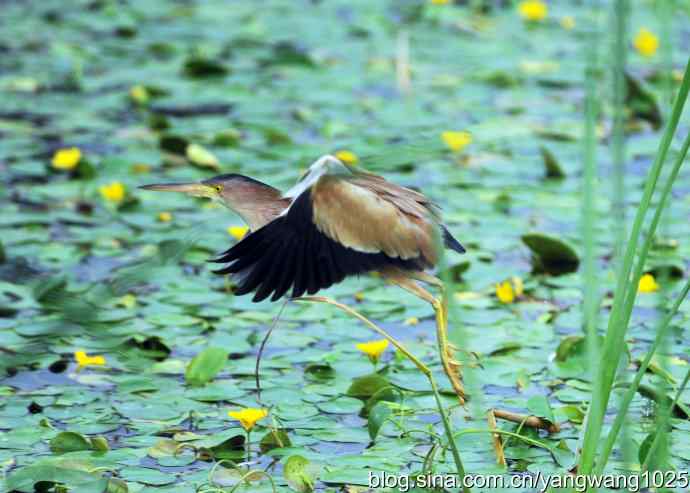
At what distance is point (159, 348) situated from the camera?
3053 millimetres

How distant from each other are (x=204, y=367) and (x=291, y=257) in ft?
2.09

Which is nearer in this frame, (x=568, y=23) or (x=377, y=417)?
(x=377, y=417)

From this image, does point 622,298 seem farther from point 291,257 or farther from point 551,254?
point 551,254

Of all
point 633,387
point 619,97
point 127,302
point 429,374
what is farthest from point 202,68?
point 633,387

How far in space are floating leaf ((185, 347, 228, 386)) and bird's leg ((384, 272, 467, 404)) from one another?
0.57 m

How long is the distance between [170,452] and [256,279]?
0.43 meters

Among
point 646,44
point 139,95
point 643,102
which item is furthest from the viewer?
point 646,44

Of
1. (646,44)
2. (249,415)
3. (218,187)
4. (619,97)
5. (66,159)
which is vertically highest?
(619,97)

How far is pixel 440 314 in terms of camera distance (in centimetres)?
250

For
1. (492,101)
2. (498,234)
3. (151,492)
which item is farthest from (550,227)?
(151,492)

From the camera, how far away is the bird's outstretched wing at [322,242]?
90.5 inches

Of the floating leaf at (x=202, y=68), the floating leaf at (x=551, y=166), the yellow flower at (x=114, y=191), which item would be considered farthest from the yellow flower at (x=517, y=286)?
the floating leaf at (x=202, y=68)

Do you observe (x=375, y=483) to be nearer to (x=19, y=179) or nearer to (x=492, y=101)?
(x=19, y=179)

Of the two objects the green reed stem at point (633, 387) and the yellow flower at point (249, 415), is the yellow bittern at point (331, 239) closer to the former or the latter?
the yellow flower at point (249, 415)
